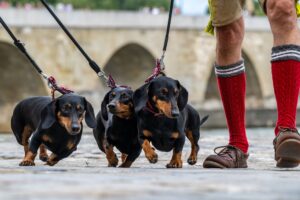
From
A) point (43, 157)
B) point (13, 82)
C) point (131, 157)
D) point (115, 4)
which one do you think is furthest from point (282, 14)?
point (115, 4)

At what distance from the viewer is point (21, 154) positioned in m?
6.59

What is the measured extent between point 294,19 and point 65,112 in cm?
112

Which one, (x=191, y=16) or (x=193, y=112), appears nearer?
(x=193, y=112)

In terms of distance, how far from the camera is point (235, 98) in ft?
16.5

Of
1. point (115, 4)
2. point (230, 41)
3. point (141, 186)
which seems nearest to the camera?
point (141, 186)

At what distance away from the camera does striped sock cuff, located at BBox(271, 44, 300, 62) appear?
475 cm

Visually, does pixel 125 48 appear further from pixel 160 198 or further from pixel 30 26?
pixel 160 198

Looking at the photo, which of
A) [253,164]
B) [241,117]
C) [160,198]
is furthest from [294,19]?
[160,198]

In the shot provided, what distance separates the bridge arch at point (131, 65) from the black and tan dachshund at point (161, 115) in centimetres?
2433

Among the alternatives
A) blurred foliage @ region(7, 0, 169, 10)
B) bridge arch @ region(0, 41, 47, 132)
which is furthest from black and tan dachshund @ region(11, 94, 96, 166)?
blurred foliage @ region(7, 0, 169, 10)

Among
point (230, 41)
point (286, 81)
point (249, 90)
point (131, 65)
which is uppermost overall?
point (230, 41)

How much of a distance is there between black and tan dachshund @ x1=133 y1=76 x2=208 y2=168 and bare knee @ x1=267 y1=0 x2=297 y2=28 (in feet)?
1.68

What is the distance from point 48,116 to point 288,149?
116cm

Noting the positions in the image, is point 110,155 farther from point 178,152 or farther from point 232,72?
point 232,72
